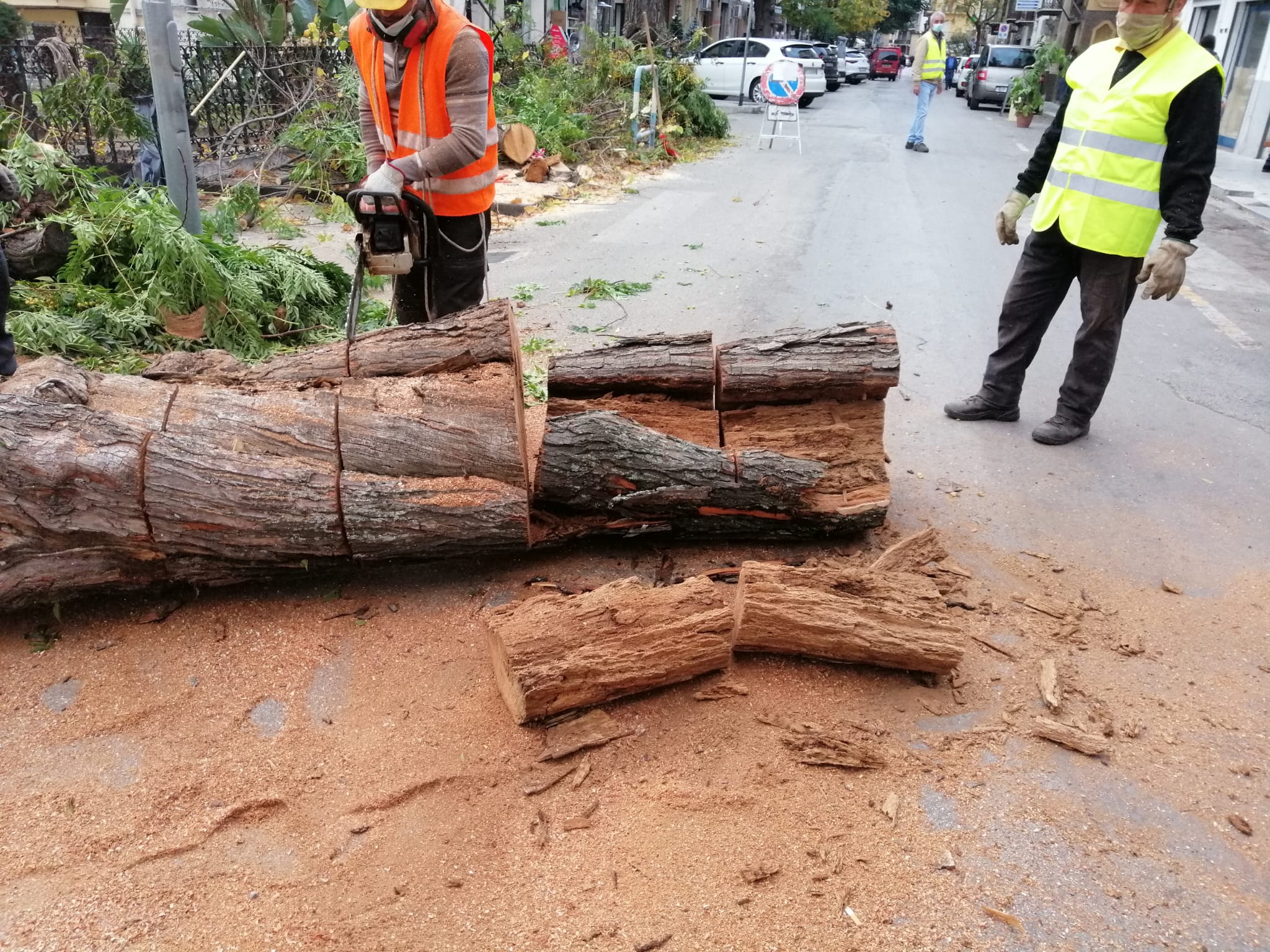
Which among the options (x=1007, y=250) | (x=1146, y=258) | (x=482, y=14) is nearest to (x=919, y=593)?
(x=1146, y=258)

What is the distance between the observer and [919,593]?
294 centimetres

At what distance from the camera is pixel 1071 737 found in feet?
8.49

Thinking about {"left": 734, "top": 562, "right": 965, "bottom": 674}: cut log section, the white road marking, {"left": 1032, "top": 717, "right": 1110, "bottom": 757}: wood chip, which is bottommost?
{"left": 1032, "top": 717, "right": 1110, "bottom": 757}: wood chip

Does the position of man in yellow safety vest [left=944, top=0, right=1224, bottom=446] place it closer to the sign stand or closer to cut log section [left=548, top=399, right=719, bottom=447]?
cut log section [left=548, top=399, right=719, bottom=447]

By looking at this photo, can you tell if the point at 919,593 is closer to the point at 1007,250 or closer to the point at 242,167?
the point at 1007,250

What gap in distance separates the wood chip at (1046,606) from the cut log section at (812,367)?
99 centimetres

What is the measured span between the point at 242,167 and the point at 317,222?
2.21 meters

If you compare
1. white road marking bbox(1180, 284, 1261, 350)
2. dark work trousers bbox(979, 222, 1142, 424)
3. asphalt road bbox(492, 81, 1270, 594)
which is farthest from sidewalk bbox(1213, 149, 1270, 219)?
dark work trousers bbox(979, 222, 1142, 424)

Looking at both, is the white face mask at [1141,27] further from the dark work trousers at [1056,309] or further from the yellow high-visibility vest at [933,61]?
the yellow high-visibility vest at [933,61]

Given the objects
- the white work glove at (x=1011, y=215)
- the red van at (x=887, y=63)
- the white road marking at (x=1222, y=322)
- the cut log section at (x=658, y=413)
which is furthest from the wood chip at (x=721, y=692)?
the red van at (x=887, y=63)

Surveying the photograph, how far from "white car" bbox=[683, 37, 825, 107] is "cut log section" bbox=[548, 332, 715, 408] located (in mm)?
21948

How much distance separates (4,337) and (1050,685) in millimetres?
4170

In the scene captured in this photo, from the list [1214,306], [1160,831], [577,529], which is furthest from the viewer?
[1214,306]

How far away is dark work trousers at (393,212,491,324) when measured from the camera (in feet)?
13.5
